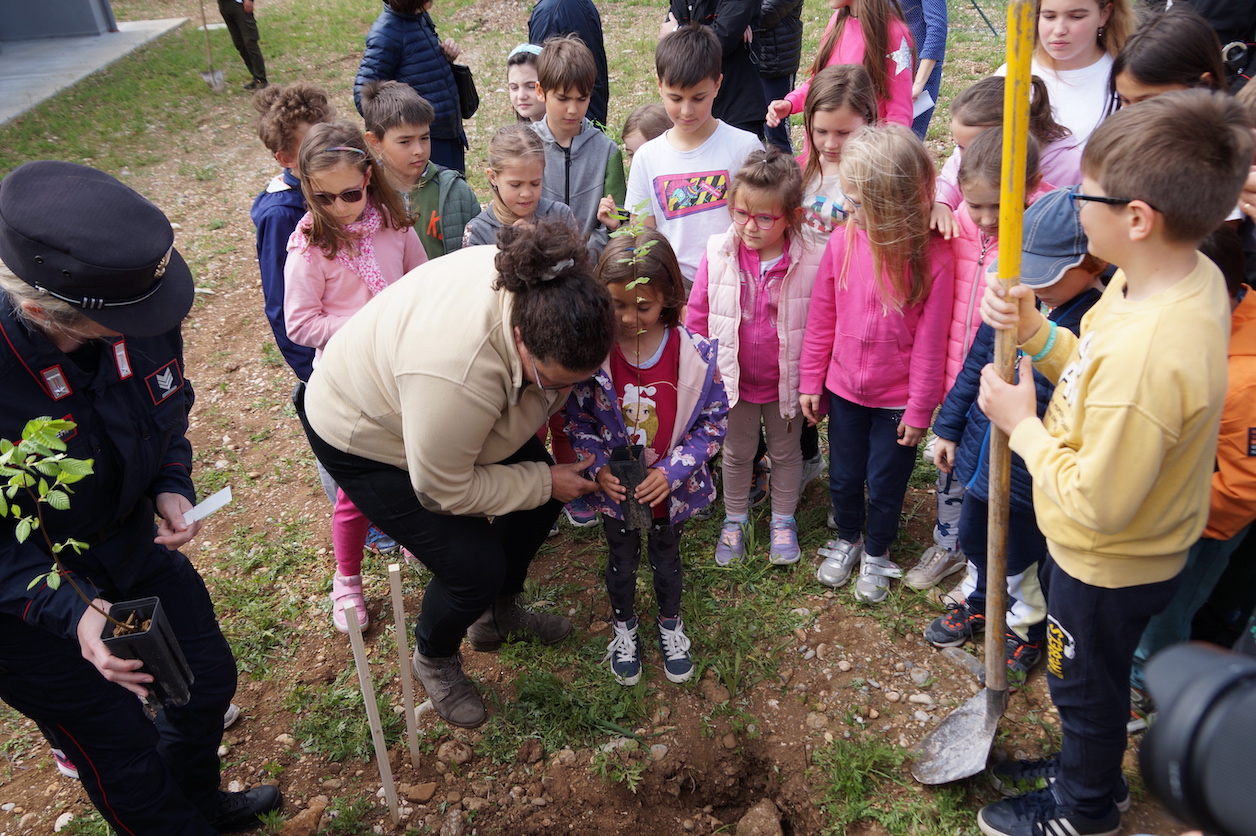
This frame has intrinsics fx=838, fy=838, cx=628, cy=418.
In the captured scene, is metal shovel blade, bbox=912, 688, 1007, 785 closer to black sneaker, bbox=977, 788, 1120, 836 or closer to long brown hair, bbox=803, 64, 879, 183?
black sneaker, bbox=977, 788, 1120, 836

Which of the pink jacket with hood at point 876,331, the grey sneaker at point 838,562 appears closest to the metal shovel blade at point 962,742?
the grey sneaker at point 838,562

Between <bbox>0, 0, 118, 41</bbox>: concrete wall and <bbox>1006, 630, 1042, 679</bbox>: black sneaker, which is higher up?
<bbox>0, 0, 118, 41</bbox>: concrete wall

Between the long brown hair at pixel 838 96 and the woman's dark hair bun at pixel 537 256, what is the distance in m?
1.63

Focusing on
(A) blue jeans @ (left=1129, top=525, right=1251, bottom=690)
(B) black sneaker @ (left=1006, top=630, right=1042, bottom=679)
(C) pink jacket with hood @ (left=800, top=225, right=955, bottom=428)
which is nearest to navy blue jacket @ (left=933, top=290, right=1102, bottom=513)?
(C) pink jacket with hood @ (left=800, top=225, right=955, bottom=428)

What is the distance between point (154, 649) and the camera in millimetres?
1938

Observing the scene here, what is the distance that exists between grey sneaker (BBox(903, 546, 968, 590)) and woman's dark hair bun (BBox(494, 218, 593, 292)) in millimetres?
1988

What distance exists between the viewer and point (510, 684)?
311cm

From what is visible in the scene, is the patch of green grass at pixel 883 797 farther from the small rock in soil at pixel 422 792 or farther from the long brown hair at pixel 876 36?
the long brown hair at pixel 876 36

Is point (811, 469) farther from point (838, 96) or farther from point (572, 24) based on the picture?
point (572, 24)

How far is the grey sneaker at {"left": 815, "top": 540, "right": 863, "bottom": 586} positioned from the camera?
3.41 meters

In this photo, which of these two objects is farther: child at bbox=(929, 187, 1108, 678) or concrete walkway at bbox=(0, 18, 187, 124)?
concrete walkway at bbox=(0, 18, 187, 124)

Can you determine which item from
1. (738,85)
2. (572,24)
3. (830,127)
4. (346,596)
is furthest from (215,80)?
(830,127)

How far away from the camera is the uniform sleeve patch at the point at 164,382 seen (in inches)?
89.5

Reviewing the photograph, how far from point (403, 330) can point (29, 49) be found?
48.9 ft
